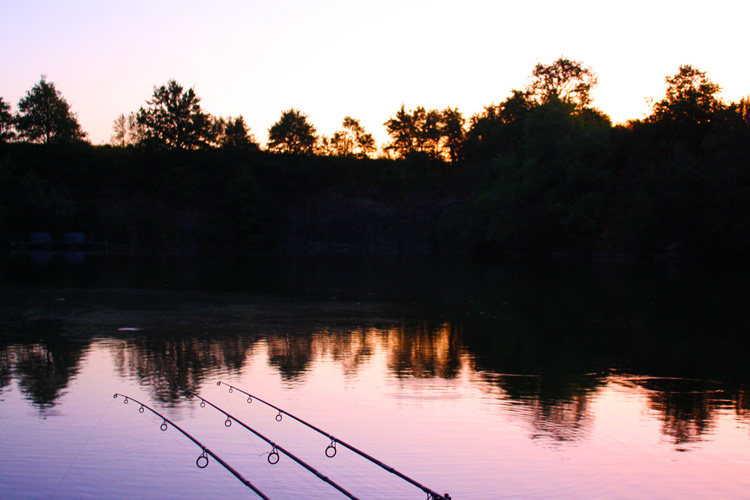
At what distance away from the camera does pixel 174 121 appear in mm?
98062

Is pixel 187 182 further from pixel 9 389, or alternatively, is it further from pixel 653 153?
pixel 9 389

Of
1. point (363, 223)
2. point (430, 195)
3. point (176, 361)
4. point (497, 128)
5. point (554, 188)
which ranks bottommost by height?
point (176, 361)

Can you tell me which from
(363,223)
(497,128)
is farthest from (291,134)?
(497,128)

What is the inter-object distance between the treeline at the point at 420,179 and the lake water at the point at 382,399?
138ft

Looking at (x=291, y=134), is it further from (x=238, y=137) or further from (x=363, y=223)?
(x=363, y=223)

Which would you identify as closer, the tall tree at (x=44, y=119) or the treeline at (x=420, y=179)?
the treeline at (x=420, y=179)

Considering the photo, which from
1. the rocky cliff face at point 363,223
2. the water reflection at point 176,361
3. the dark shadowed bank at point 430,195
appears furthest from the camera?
the rocky cliff face at point 363,223

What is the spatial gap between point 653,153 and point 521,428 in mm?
62299

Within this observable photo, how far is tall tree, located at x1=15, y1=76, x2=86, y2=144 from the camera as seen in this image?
318ft

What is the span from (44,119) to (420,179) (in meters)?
52.0

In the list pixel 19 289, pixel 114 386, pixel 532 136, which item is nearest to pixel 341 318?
pixel 114 386

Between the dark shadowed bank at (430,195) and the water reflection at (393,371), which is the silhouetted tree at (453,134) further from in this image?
the water reflection at (393,371)

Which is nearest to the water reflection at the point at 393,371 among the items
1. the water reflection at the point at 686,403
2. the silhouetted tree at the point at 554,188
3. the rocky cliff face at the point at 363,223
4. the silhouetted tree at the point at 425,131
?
the water reflection at the point at 686,403

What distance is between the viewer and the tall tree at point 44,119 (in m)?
96.9
